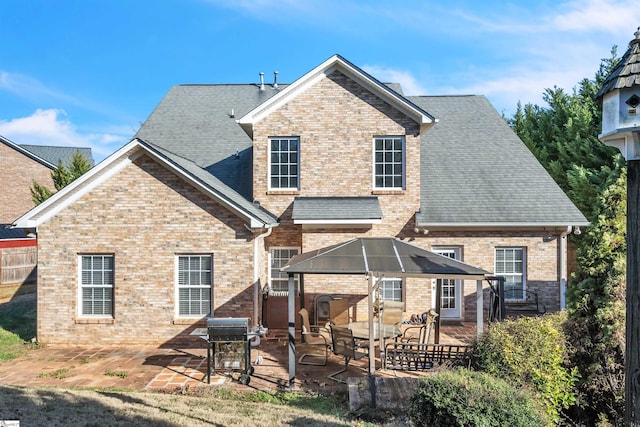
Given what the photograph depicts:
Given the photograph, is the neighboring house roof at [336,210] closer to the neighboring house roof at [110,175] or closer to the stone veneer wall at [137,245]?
the neighboring house roof at [110,175]

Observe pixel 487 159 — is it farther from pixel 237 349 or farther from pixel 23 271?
pixel 23 271

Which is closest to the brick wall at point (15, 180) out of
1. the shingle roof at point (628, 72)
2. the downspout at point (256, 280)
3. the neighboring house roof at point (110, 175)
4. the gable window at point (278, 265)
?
the neighboring house roof at point (110, 175)

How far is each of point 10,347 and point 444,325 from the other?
13.0 metres

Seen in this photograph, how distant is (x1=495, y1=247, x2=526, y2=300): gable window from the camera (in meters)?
14.1

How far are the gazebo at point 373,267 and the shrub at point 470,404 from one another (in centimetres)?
234

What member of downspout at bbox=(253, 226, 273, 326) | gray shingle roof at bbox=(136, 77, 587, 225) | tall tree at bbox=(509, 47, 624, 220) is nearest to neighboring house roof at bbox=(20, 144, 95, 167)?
gray shingle roof at bbox=(136, 77, 587, 225)

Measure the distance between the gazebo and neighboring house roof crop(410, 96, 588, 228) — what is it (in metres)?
4.66

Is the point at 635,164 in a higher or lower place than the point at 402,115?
lower

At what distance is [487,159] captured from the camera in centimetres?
1608

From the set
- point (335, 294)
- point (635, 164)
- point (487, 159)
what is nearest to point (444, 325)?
point (335, 294)

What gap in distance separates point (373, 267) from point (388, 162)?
253 inches

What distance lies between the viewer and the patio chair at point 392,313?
12055 mm

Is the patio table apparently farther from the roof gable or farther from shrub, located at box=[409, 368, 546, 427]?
the roof gable

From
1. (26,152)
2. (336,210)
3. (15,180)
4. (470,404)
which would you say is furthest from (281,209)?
(26,152)
